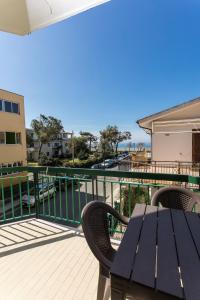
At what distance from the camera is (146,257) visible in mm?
1022

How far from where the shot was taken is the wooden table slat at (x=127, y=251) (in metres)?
0.92

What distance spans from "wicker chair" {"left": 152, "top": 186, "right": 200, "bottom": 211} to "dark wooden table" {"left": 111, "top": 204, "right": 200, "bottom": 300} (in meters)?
0.62

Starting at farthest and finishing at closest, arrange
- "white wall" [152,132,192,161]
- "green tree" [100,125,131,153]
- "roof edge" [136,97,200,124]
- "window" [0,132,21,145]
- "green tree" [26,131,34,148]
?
1. "green tree" [100,125,131,153]
2. "green tree" [26,131,34,148]
3. "window" [0,132,21,145]
4. "white wall" [152,132,192,161]
5. "roof edge" [136,97,200,124]

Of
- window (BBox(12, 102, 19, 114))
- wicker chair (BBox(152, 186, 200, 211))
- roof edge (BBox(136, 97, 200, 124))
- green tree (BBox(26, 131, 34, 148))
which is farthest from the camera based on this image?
green tree (BBox(26, 131, 34, 148))

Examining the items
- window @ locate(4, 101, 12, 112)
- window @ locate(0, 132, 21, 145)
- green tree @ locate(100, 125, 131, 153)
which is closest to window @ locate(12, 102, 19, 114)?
window @ locate(4, 101, 12, 112)

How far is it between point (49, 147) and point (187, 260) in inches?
1552

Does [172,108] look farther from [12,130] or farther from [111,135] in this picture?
[111,135]

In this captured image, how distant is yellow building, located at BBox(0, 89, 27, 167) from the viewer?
14.8m

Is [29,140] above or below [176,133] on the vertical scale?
above

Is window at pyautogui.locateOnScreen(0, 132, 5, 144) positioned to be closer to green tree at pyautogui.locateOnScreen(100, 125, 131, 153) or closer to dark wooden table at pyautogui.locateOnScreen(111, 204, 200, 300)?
dark wooden table at pyautogui.locateOnScreen(111, 204, 200, 300)

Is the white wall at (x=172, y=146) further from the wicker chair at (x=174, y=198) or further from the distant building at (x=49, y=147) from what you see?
the distant building at (x=49, y=147)

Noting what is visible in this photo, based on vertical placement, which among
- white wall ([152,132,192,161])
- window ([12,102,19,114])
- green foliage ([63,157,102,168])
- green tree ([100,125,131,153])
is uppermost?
window ([12,102,19,114])

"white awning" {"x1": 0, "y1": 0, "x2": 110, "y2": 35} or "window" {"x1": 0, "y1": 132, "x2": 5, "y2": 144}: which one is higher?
"white awning" {"x1": 0, "y1": 0, "x2": 110, "y2": 35}

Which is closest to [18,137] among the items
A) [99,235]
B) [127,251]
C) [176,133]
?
[176,133]
